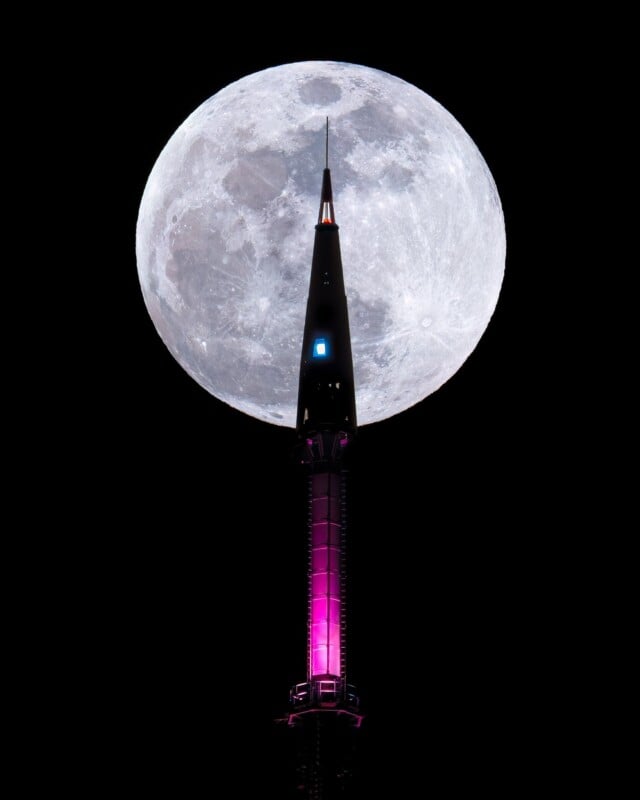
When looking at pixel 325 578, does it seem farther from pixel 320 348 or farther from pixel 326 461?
pixel 320 348

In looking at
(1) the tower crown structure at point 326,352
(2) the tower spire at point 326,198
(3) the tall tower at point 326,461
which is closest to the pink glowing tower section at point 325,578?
(3) the tall tower at point 326,461

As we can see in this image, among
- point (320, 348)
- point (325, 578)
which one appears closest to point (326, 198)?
point (320, 348)

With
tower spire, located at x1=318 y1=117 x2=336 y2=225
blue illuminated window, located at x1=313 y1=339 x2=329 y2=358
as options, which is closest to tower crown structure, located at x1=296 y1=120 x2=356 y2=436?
blue illuminated window, located at x1=313 y1=339 x2=329 y2=358

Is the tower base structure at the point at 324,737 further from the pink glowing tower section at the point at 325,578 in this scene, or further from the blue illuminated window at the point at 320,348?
the blue illuminated window at the point at 320,348

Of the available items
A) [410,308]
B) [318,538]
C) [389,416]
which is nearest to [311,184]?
[410,308]

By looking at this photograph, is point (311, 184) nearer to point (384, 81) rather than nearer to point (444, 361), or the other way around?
point (384, 81)
